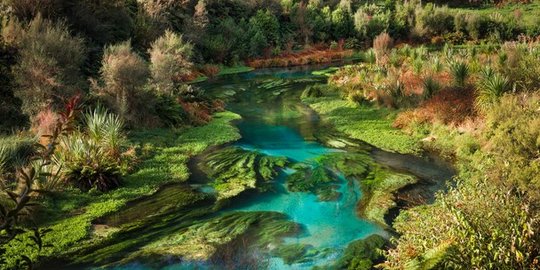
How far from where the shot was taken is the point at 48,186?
8703 mm

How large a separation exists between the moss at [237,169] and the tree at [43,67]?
4352 mm

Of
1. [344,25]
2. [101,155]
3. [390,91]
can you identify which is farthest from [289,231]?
[344,25]

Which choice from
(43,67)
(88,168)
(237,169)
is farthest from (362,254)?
(43,67)

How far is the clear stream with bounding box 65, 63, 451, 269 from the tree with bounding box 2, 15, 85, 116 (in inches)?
192

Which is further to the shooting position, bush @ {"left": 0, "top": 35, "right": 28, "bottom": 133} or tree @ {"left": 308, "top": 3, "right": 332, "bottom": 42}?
tree @ {"left": 308, "top": 3, "right": 332, "bottom": 42}

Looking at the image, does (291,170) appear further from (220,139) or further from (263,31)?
(263,31)

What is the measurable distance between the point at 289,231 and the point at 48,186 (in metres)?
4.63

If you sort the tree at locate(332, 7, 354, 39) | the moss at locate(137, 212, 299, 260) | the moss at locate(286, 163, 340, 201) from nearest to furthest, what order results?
the moss at locate(137, 212, 299, 260) < the moss at locate(286, 163, 340, 201) < the tree at locate(332, 7, 354, 39)

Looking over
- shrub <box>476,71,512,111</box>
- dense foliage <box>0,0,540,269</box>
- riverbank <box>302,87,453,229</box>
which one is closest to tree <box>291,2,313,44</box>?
dense foliage <box>0,0,540,269</box>

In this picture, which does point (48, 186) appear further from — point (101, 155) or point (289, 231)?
point (289, 231)

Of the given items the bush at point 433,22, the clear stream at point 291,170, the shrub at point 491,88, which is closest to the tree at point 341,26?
the bush at point 433,22

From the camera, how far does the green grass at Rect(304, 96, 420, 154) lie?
13.6 meters

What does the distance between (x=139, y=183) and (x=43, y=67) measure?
16.1ft

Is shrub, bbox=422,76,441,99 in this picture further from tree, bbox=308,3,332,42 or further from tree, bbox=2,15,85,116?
tree, bbox=308,3,332,42
